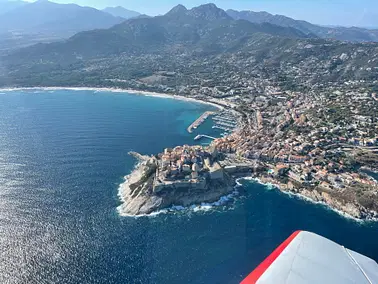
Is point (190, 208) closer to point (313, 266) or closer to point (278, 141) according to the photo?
point (313, 266)

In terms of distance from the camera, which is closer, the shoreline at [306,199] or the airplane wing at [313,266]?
the airplane wing at [313,266]

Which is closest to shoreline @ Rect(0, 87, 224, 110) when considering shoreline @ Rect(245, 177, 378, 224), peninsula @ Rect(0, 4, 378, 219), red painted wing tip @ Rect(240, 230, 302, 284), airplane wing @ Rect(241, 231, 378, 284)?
peninsula @ Rect(0, 4, 378, 219)

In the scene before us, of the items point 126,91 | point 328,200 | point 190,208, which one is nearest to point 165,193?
point 190,208

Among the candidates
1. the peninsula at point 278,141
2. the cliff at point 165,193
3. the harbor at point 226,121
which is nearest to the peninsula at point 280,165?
the cliff at point 165,193

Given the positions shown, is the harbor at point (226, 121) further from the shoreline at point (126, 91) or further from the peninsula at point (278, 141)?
the shoreline at point (126, 91)

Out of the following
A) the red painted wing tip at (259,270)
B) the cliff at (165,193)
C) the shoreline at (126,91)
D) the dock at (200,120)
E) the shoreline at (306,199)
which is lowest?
the shoreline at (126,91)

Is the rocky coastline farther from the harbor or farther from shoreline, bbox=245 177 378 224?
the harbor
